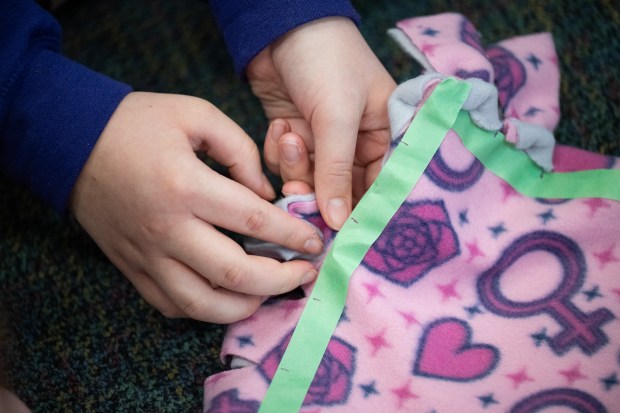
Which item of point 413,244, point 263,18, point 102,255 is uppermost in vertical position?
point 263,18

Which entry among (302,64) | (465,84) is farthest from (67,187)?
(465,84)

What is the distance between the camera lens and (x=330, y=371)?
1.61ft

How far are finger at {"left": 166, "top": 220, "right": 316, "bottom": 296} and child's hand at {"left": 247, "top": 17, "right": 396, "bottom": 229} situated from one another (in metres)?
0.06

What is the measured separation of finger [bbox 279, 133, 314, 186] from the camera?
0.56 metres

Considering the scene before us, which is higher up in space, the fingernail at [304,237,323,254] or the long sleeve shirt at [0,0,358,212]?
the long sleeve shirt at [0,0,358,212]

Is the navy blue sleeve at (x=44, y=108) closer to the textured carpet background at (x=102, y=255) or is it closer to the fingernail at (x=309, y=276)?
the textured carpet background at (x=102, y=255)

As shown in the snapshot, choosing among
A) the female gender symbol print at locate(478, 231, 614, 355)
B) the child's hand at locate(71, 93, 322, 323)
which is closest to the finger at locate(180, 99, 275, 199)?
the child's hand at locate(71, 93, 322, 323)

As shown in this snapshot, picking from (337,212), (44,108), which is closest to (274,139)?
(337,212)

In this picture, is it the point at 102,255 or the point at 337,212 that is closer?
the point at 337,212

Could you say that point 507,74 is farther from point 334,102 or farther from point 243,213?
point 243,213

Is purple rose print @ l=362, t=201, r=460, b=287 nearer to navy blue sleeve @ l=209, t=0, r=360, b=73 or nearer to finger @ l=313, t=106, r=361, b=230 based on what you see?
finger @ l=313, t=106, r=361, b=230

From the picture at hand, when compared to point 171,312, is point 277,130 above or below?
above

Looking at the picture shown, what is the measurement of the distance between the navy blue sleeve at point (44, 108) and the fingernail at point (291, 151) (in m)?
0.15

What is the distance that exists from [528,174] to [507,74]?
0.11 m
